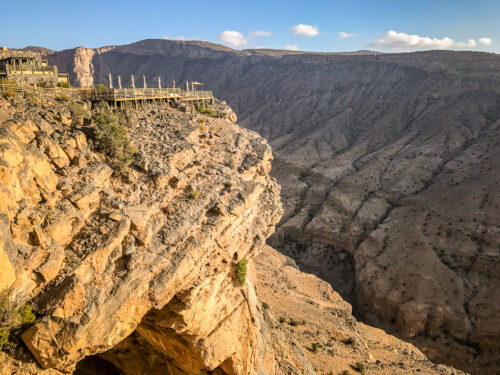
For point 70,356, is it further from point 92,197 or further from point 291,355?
point 291,355

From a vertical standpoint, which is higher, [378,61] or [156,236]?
[378,61]

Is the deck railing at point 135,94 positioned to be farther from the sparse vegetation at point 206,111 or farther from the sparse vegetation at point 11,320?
the sparse vegetation at point 11,320

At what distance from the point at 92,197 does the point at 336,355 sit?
58.6 feet

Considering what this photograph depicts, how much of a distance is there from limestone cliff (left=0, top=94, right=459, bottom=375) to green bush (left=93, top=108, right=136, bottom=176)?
12.9 inches

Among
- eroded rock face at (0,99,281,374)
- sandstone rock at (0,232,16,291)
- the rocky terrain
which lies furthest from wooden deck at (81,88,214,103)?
the rocky terrain

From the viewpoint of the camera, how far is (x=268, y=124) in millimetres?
87750

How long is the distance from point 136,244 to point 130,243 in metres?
0.26

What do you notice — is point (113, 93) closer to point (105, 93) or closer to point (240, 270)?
point (105, 93)

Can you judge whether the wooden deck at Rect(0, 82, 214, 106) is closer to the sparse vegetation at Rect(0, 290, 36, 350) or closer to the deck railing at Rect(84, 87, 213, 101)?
the deck railing at Rect(84, 87, 213, 101)

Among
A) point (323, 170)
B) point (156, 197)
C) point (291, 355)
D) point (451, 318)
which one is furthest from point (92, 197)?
point (323, 170)

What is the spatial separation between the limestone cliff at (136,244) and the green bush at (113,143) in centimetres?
33

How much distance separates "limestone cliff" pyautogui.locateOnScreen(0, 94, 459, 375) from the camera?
8.58 meters

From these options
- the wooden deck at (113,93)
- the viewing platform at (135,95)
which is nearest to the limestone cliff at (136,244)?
the wooden deck at (113,93)

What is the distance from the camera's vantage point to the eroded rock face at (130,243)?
862 centimetres
